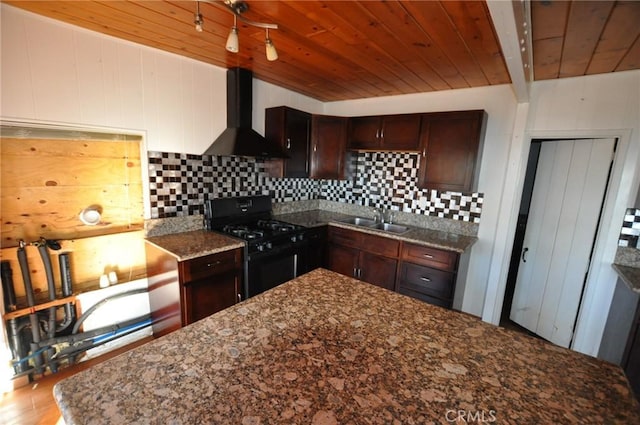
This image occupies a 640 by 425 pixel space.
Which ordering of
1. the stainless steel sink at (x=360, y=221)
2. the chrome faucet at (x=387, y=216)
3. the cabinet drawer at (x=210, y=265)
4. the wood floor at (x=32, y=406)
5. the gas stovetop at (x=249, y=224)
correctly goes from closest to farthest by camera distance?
the wood floor at (x=32, y=406)
the cabinet drawer at (x=210, y=265)
the gas stovetop at (x=249, y=224)
the chrome faucet at (x=387, y=216)
the stainless steel sink at (x=360, y=221)

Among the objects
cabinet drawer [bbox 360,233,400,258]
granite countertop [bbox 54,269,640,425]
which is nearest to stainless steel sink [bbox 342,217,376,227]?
cabinet drawer [bbox 360,233,400,258]

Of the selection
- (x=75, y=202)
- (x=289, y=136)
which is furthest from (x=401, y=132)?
(x=75, y=202)

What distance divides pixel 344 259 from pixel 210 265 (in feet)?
4.96

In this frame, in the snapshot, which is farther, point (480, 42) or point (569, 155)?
point (569, 155)

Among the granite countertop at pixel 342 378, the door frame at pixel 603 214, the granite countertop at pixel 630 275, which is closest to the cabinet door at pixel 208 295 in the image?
the granite countertop at pixel 342 378

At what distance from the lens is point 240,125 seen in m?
2.65

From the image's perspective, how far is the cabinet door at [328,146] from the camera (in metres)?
3.21

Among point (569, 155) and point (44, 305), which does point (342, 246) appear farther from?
point (44, 305)

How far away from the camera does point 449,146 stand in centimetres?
262

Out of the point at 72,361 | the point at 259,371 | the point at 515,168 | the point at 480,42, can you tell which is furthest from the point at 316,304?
the point at 515,168

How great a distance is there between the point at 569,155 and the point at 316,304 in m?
2.78

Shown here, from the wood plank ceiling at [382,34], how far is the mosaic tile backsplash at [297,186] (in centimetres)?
90

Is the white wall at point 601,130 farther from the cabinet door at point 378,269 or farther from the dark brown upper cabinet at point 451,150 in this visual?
the cabinet door at point 378,269

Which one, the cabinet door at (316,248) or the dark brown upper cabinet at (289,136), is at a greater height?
the dark brown upper cabinet at (289,136)
